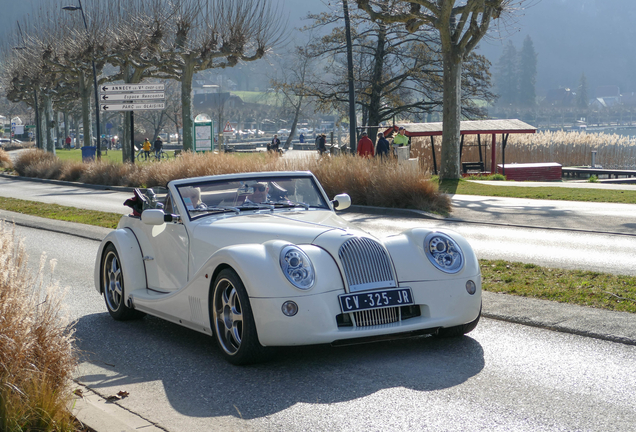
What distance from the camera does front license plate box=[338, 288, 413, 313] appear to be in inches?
209

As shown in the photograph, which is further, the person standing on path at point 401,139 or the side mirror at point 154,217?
the person standing on path at point 401,139

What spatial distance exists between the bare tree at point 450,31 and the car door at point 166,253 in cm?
Result: 1965

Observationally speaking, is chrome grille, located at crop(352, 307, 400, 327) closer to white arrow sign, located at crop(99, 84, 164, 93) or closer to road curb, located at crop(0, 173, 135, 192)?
white arrow sign, located at crop(99, 84, 164, 93)

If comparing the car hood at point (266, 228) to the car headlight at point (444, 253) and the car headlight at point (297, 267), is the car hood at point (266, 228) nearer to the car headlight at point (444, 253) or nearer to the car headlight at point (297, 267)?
the car headlight at point (297, 267)

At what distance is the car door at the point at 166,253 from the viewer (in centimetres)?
655

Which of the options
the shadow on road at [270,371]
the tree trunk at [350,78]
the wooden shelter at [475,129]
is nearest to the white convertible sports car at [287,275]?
the shadow on road at [270,371]

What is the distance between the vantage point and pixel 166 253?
22.3 feet

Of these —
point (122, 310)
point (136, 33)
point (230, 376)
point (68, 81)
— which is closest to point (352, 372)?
point (230, 376)

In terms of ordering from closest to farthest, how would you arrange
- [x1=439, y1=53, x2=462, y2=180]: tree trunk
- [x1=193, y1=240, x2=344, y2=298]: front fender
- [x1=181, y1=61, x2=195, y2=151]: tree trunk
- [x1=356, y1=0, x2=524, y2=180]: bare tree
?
[x1=193, y1=240, x2=344, y2=298]: front fender → [x1=356, y1=0, x2=524, y2=180]: bare tree → [x1=439, y1=53, x2=462, y2=180]: tree trunk → [x1=181, y1=61, x2=195, y2=151]: tree trunk

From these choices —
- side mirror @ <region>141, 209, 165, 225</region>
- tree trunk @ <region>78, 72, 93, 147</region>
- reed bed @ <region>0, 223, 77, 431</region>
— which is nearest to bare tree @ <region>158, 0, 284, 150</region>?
tree trunk @ <region>78, 72, 93, 147</region>

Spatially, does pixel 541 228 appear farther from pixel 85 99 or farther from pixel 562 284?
pixel 85 99

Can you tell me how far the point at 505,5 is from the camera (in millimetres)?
26719

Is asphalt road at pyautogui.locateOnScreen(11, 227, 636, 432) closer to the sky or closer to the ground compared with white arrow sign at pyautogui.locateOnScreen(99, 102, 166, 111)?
closer to the ground

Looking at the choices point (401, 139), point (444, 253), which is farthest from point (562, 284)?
point (401, 139)
